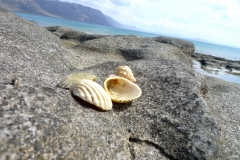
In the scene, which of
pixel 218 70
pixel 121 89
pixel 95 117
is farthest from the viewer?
pixel 218 70

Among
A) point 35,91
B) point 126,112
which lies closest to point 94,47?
point 126,112

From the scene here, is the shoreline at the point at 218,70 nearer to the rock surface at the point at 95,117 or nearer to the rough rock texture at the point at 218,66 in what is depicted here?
the rough rock texture at the point at 218,66

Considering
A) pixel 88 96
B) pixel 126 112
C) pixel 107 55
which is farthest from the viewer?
pixel 107 55

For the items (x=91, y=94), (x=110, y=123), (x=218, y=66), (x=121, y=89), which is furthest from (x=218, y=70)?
(x=91, y=94)

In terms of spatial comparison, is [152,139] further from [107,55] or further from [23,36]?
[107,55]

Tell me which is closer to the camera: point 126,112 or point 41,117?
point 41,117

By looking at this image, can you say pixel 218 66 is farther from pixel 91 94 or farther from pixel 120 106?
pixel 91 94
